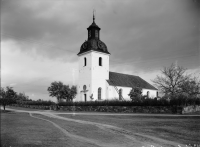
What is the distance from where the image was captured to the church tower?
139 ft

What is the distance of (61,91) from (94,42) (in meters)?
18.7

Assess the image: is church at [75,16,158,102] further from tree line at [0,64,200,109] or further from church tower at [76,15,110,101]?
tree line at [0,64,200,109]

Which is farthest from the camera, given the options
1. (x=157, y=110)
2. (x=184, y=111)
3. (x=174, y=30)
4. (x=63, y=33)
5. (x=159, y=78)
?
(x=159, y=78)

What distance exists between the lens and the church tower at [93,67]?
42.3m

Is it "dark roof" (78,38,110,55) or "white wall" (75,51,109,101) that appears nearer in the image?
"white wall" (75,51,109,101)

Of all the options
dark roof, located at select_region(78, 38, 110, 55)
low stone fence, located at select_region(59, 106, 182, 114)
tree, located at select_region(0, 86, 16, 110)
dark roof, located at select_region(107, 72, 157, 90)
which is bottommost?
low stone fence, located at select_region(59, 106, 182, 114)

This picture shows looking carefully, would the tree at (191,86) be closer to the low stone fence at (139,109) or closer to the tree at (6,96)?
the low stone fence at (139,109)

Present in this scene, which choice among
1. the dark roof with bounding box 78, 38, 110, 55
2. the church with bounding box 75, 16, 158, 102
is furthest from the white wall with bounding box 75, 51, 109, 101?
the dark roof with bounding box 78, 38, 110, 55

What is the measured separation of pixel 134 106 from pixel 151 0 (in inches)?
725

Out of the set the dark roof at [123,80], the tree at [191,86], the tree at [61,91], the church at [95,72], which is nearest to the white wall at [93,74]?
the church at [95,72]

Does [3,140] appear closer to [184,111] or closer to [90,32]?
[184,111]

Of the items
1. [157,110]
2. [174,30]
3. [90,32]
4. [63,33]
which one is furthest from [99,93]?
[174,30]

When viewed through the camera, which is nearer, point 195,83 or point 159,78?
point 195,83

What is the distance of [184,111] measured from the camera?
23.0 metres
